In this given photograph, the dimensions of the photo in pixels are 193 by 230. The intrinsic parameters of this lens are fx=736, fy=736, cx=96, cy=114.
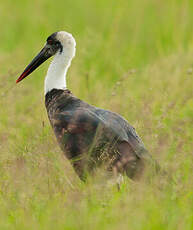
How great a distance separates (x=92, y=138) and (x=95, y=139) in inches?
11.7

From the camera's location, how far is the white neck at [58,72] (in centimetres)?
625

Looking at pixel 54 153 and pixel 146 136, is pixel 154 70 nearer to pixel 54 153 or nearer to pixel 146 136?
pixel 146 136

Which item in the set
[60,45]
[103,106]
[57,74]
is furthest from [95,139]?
[103,106]

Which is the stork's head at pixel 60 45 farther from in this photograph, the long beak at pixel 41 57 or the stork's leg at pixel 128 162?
the stork's leg at pixel 128 162

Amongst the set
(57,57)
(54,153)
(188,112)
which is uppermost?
(57,57)

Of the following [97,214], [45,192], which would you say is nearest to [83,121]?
[45,192]


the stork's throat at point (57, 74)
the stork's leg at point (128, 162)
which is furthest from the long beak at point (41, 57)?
the stork's leg at point (128, 162)

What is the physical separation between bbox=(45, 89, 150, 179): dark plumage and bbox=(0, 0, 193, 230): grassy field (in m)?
0.12

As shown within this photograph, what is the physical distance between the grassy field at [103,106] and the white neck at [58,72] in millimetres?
410

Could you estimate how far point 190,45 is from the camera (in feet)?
32.8

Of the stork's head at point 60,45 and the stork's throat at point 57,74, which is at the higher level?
the stork's head at point 60,45

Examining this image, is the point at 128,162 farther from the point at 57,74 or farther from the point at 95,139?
the point at 57,74

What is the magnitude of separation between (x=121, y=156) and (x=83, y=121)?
1.46 ft

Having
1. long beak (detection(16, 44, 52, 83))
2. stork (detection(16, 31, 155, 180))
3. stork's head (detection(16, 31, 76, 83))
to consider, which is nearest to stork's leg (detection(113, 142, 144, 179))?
stork (detection(16, 31, 155, 180))
